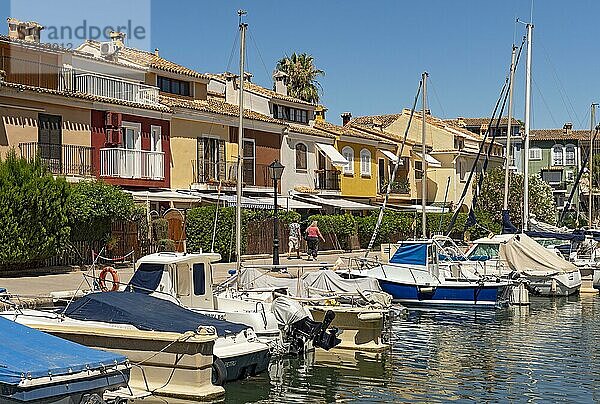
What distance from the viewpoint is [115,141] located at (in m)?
39.4

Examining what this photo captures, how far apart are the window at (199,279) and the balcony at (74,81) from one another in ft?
64.3

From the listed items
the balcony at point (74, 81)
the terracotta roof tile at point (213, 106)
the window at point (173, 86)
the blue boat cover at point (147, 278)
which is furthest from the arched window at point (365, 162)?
the blue boat cover at point (147, 278)

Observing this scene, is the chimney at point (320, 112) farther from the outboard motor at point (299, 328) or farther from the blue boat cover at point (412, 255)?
the outboard motor at point (299, 328)

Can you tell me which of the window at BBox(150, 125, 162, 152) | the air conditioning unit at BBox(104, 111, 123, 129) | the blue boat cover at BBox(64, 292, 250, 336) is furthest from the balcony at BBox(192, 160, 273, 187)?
the blue boat cover at BBox(64, 292, 250, 336)

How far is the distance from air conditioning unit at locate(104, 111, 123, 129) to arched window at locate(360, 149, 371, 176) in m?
24.5

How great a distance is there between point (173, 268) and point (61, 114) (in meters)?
19.7

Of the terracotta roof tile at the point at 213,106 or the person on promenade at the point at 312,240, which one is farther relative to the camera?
the terracotta roof tile at the point at 213,106

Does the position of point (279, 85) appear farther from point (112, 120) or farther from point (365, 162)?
point (112, 120)

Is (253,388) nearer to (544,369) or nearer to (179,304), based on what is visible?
(179,304)

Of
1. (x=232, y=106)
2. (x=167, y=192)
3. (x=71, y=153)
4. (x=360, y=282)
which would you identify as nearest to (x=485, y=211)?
(x=232, y=106)

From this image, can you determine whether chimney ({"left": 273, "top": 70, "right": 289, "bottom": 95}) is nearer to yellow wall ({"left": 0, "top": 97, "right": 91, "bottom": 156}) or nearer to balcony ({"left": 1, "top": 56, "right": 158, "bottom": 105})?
balcony ({"left": 1, "top": 56, "right": 158, "bottom": 105})

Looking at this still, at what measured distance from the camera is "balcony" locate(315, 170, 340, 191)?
56094 mm

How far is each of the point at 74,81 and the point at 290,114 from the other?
20.2m

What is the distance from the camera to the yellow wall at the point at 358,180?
192 ft
